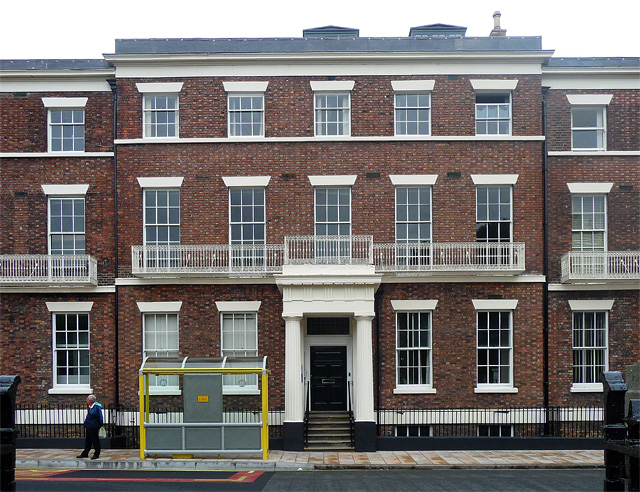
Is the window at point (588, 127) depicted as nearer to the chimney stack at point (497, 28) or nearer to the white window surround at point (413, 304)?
the chimney stack at point (497, 28)

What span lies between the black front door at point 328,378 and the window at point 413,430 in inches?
72.7

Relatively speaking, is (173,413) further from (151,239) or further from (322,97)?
(322,97)

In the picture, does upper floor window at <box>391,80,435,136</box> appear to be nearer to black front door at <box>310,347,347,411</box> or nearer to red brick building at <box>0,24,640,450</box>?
red brick building at <box>0,24,640,450</box>

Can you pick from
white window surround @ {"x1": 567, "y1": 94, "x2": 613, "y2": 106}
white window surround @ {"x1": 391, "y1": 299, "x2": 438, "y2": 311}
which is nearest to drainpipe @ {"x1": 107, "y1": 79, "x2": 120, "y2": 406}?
white window surround @ {"x1": 391, "y1": 299, "x2": 438, "y2": 311}

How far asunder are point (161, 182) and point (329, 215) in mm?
5367

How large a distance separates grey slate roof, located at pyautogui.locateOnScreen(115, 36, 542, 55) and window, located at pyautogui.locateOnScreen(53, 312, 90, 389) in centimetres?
864

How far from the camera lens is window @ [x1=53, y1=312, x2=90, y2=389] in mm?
21500

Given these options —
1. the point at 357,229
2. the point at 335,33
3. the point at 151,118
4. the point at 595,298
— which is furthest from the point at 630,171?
the point at 151,118

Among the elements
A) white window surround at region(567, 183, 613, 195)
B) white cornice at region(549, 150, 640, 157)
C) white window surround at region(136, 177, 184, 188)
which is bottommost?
white window surround at region(567, 183, 613, 195)

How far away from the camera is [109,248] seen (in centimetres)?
2173

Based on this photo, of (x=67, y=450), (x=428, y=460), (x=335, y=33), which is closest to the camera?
(x=428, y=460)

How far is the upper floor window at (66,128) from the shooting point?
2208cm

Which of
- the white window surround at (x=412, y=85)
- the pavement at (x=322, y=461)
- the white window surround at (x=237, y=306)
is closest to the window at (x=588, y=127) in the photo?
the white window surround at (x=412, y=85)

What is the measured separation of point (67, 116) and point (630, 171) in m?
18.2
